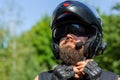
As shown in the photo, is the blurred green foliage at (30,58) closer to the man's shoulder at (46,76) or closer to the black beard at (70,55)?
the man's shoulder at (46,76)

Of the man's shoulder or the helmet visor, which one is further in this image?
the man's shoulder

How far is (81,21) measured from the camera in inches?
174

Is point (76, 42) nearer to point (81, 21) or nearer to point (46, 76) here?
point (81, 21)

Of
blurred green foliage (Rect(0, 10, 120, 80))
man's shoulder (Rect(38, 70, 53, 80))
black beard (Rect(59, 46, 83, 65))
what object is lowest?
blurred green foliage (Rect(0, 10, 120, 80))

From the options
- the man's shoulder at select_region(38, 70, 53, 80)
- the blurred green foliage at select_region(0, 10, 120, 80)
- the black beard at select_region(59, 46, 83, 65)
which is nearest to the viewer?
the black beard at select_region(59, 46, 83, 65)

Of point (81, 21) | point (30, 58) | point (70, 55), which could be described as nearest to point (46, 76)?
point (70, 55)

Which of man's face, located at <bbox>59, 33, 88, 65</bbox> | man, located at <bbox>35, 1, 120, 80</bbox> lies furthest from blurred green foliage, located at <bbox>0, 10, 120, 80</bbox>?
man's face, located at <bbox>59, 33, 88, 65</bbox>

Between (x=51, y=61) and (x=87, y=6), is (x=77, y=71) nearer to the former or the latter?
(x=87, y=6)

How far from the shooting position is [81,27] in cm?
443

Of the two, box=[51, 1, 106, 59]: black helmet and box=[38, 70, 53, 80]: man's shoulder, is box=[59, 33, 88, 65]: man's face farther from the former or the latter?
box=[38, 70, 53, 80]: man's shoulder

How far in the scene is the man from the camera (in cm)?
428

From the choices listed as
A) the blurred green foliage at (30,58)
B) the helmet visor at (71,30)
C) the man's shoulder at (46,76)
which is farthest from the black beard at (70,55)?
the blurred green foliage at (30,58)

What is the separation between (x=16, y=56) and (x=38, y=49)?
87.0 feet

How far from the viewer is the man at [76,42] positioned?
4277 mm
